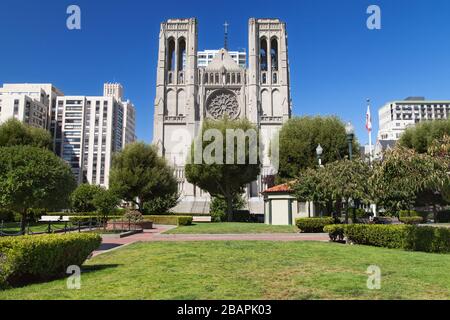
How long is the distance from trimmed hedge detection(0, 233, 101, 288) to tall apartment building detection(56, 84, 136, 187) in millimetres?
133979

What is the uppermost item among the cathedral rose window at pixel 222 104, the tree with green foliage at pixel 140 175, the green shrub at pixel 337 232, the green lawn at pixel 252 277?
the cathedral rose window at pixel 222 104

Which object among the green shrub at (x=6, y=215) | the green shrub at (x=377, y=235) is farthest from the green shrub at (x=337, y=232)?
the green shrub at (x=6, y=215)

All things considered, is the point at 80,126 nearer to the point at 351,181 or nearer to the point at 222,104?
the point at 222,104

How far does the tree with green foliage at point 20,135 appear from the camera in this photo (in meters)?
48.7

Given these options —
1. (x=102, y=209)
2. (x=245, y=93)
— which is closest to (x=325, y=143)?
(x=102, y=209)

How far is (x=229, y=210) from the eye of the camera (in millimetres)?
44938

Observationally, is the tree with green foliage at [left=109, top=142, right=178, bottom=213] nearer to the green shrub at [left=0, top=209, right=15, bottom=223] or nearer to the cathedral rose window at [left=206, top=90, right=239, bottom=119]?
the green shrub at [left=0, top=209, right=15, bottom=223]

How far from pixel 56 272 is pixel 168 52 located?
2944 inches

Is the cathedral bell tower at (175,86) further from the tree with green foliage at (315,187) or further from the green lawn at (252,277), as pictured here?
the green lawn at (252,277)

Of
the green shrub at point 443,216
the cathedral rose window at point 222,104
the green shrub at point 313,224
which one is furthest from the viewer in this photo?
the cathedral rose window at point 222,104

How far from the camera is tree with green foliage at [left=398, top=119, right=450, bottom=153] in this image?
154 ft

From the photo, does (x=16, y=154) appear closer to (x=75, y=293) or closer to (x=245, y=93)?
(x=75, y=293)

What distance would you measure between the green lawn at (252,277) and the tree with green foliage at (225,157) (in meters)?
30.7

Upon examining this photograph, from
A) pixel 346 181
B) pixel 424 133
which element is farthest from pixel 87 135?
pixel 346 181
